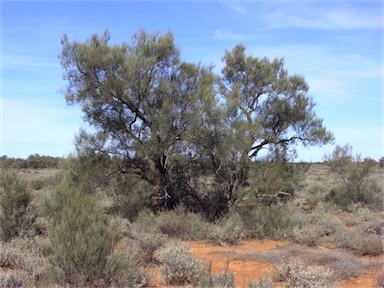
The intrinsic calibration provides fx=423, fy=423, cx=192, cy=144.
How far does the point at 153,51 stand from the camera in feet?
46.0

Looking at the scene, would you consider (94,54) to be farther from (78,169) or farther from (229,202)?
(229,202)

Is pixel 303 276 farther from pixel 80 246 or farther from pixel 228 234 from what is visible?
pixel 228 234

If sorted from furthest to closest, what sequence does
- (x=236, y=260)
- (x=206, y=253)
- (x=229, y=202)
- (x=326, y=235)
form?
(x=229, y=202) < (x=326, y=235) < (x=206, y=253) < (x=236, y=260)

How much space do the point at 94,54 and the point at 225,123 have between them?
4.94 meters

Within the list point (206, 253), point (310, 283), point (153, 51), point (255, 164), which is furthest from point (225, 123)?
point (310, 283)

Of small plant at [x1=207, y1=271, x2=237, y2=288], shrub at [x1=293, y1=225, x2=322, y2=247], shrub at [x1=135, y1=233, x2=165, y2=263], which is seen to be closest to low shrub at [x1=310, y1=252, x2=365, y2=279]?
shrub at [x1=293, y1=225, x2=322, y2=247]

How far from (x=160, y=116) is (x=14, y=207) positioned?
5.09 m

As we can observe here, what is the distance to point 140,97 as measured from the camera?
1391 centimetres

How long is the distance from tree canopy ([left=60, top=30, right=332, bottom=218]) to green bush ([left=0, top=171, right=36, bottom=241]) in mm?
3927

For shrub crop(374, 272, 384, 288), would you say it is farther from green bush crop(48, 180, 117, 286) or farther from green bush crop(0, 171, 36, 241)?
green bush crop(0, 171, 36, 241)

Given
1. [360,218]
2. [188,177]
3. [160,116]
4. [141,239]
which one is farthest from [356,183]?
[141,239]

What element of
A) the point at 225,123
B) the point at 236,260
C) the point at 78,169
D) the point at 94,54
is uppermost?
the point at 94,54

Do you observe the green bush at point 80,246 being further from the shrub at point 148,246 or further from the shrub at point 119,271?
the shrub at point 148,246

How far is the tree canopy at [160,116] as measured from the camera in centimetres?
1352
